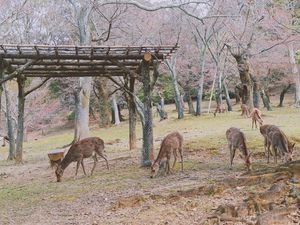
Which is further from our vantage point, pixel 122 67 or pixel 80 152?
pixel 122 67

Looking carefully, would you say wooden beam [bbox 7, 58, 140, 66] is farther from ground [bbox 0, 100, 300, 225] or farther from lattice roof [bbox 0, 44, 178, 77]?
ground [bbox 0, 100, 300, 225]

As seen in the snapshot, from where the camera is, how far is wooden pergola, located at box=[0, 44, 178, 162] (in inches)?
422

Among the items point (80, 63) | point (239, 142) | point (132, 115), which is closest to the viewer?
point (239, 142)

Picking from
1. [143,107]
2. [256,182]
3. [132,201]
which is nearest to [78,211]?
[132,201]

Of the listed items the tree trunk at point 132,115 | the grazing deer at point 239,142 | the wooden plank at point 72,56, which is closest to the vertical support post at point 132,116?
the tree trunk at point 132,115

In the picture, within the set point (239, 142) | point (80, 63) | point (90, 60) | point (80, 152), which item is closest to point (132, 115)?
point (80, 63)

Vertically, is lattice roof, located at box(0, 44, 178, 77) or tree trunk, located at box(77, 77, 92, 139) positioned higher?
lattice roof, located at box(0, 44, 178, 77)

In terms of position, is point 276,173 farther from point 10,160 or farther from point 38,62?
point 10,160

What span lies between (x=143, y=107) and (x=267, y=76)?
1059 inches

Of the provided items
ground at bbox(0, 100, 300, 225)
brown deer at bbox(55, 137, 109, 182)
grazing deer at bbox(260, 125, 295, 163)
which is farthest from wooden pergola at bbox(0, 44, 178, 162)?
grazing deer at bbox(260, 125, 295, 163)

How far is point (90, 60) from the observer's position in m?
11.7

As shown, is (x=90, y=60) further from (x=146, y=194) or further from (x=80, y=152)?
(x=146, y=194)

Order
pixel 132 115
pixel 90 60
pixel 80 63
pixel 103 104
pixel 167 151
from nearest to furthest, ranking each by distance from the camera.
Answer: pixel 167 151
pixel 90 60
pixel 80 63
pixel 132 115
pixel 103 104

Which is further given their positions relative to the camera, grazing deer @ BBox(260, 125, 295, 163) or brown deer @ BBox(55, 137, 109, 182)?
brown deer @ BBox(55, 137, 109, 182)
